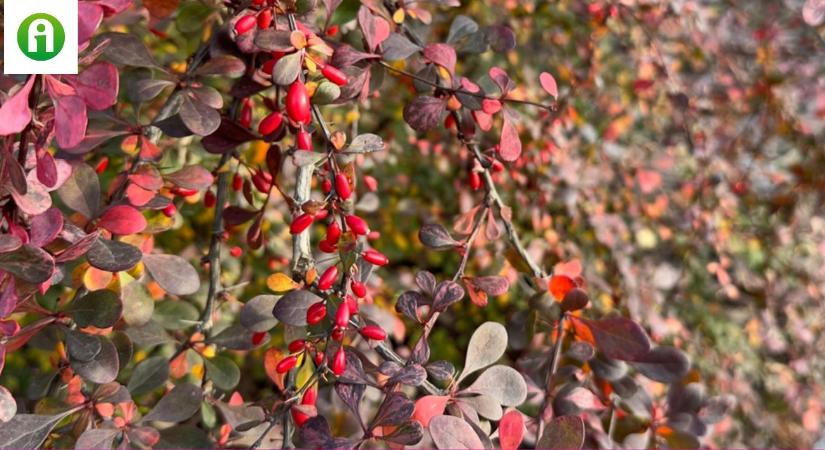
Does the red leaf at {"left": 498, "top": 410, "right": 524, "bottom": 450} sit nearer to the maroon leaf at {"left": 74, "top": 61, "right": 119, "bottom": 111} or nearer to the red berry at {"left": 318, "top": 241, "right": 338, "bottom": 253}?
the red berry at {"left": 318, "top": 241, "right": 338, "bottom": 253}

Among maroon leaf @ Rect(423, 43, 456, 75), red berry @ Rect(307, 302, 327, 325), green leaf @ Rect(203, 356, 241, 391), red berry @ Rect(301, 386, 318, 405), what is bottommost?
green leaf @ Rect(203, 356, 241, 391)

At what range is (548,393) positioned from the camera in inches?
37.9

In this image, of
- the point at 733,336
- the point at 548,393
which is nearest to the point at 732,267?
the point at 733,336

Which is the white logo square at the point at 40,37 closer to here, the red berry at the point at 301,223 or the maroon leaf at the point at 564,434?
the red berry at the point at 301,223

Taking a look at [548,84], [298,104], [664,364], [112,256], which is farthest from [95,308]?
[664,364]

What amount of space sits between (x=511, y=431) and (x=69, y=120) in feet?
1.46

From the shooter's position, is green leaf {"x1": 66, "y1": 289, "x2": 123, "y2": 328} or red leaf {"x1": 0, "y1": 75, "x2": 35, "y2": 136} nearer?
red leaf {"x1": 0, "y1": 75, "x2": 35, "y2": 136}

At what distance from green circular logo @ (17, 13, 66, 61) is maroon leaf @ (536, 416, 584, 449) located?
0.54 metres

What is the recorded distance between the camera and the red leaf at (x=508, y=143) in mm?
844

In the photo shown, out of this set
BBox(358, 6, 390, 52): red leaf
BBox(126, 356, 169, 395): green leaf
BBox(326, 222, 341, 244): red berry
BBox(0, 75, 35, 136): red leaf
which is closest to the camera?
BBox(0, 75, 35, 136): red leaf

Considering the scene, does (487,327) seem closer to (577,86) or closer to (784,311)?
(577,86)

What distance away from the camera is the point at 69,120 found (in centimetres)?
64

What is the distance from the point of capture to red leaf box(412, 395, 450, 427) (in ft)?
2.40

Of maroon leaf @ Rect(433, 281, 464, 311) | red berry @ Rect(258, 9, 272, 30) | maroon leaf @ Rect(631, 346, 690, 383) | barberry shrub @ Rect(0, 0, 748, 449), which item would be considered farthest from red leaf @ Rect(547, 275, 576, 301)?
red berry @ Rect(258, 9, 272, 30)
